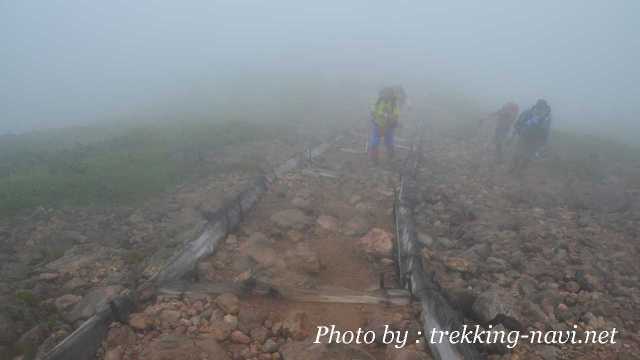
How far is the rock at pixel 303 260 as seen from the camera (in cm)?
514

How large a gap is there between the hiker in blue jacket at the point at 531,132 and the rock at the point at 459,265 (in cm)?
612

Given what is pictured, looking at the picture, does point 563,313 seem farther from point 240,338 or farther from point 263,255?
point 263,255

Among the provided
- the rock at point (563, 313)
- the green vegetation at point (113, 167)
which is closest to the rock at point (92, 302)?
the green vegetation at point (113, 167)

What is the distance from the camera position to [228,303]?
428 cm

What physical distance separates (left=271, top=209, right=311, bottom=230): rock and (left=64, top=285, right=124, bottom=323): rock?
2.40 metres

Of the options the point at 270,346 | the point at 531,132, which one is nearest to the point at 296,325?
the point at 270,346

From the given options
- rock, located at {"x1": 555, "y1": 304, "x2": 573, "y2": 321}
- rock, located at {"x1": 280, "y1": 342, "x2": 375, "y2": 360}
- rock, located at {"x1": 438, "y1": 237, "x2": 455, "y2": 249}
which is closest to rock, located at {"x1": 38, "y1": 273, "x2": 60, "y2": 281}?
rock, located at {"x1": 280, "y1": 342, "x2": 375, "y2": 360}

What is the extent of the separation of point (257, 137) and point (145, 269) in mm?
8360

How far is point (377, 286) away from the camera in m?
4.86

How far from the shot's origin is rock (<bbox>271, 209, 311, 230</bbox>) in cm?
623

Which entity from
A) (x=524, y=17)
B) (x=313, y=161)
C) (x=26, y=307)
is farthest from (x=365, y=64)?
(x=524, y=17)

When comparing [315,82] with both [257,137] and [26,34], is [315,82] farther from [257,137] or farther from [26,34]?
[26,34]

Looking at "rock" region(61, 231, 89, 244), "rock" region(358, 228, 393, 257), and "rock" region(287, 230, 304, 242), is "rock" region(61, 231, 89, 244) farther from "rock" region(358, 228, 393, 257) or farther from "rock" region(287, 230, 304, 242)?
"rock" region(358, 228, 393, 257)

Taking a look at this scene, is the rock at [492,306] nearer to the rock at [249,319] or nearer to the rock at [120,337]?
the rock at [249,319]
